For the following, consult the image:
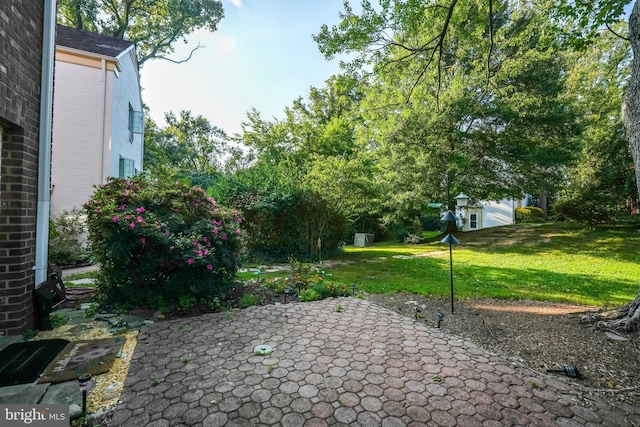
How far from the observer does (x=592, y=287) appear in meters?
6.44

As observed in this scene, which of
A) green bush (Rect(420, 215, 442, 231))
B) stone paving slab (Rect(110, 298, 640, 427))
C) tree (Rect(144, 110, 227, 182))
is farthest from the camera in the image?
tree (Rect(144, 110, 227, 182))

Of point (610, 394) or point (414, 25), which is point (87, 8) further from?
point (610, 394)

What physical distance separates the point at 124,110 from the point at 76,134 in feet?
7.58

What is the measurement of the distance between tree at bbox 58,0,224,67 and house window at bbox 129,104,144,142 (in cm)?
708

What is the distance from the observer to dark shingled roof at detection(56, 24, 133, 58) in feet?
30.8

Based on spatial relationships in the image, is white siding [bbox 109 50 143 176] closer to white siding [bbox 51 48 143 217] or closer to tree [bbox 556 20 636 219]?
white siding [bbox 51 48 143 217]

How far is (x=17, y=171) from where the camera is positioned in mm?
3055

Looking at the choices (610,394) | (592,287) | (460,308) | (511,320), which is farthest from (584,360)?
(592,287)

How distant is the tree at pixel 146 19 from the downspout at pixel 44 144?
16524 millimetres

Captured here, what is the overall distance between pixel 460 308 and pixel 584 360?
191cm

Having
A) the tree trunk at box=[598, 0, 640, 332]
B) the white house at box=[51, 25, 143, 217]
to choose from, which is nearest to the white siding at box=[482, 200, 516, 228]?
the tree trunk at box=[598, 0, 640, 332]

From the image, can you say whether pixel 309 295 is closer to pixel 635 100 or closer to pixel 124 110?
pixel 635 100

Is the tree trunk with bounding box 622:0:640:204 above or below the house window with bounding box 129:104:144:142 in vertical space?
below

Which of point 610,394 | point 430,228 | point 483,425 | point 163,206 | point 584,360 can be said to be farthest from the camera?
point 430,228
